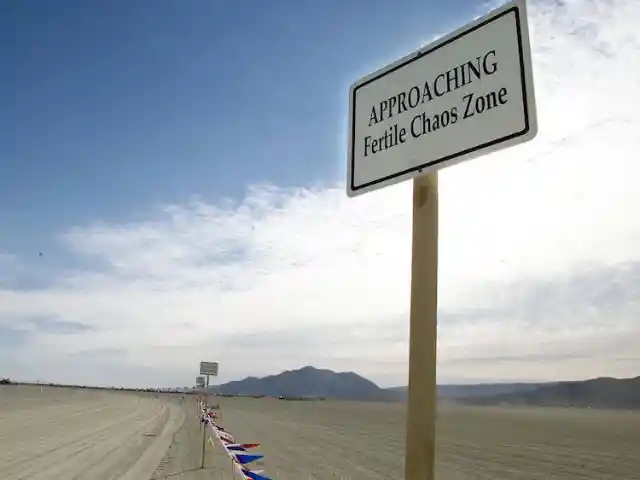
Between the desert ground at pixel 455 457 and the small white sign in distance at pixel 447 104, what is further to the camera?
the desert ground at pixel 455 457

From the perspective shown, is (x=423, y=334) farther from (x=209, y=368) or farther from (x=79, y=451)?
(x=79, y=451)

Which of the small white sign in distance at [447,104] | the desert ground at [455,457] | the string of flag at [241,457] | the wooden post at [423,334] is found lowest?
the desert ground at [455,457]

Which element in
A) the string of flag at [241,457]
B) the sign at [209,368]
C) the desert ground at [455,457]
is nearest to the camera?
the string of flag at [241,457]

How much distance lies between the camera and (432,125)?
170 centimetres

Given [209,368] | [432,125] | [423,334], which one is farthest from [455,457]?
[432,125]

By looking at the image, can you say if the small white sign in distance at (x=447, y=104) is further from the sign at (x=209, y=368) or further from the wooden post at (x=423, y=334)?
the sign at (x=209, y=368)

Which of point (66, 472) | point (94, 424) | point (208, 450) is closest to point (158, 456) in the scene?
point (208, 450)

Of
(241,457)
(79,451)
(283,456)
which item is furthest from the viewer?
(283,456)

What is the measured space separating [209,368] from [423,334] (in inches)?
694

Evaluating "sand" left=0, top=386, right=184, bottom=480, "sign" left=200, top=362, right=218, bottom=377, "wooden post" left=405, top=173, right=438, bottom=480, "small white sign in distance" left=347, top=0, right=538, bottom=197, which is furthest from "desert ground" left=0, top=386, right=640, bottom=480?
"small white sign in distance" left=347, top=0, right=538, bottom=197

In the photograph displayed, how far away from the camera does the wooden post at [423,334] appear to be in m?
1.57

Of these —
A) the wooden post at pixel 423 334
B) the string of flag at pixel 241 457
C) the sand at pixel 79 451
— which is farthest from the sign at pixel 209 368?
the wooden post at pixel 423 334

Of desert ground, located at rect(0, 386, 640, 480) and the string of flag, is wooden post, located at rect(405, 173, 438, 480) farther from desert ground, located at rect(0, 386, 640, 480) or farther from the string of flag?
desert ground, located at rect(0, 386, 640, 480)

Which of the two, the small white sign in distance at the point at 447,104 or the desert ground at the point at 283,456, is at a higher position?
the small white sign in distance at the point at 447,104
